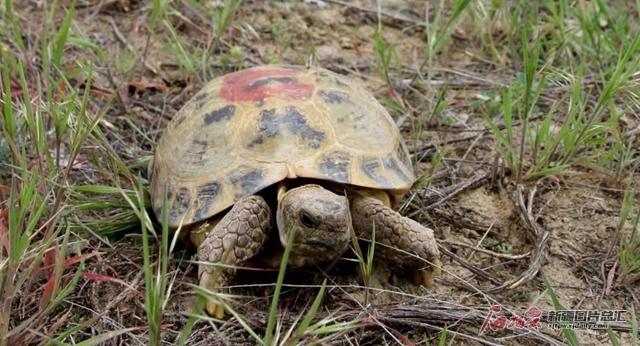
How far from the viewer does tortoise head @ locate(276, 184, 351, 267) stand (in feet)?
6.68

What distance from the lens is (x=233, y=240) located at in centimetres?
215

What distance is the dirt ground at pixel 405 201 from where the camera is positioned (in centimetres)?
210

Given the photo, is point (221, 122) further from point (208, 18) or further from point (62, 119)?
point (208, 18)

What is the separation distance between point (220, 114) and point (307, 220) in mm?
580

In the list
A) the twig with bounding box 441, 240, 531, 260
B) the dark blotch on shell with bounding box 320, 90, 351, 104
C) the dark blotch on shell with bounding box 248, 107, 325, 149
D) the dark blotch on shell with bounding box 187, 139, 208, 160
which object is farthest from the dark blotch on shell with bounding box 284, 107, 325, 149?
the twig with bounding box 441, 240, 531, 260

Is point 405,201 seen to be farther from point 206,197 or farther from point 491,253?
point 206,197

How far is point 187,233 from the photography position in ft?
7.88

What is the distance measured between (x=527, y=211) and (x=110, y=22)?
7.61 ft

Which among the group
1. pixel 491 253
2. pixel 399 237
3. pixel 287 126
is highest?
pixel 287 126

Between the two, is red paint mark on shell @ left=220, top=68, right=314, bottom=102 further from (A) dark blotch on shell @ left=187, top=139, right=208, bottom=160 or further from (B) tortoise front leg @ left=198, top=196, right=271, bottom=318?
(B) tortoise front leg @ left=198, top=196, right=271, bottom=318

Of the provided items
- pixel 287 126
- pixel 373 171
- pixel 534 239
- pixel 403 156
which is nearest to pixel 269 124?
pixel 287 126

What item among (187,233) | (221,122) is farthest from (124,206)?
(221,122)

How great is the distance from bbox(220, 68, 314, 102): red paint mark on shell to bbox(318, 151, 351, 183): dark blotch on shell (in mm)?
271

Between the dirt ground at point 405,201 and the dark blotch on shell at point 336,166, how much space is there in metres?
0.28
